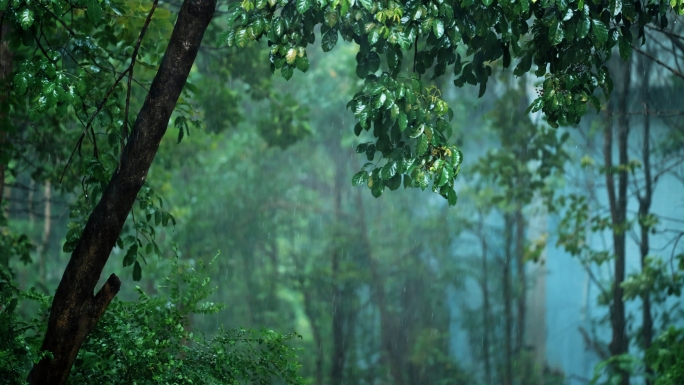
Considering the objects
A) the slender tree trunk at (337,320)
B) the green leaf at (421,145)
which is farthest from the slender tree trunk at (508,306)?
the green leaf at (421,145)

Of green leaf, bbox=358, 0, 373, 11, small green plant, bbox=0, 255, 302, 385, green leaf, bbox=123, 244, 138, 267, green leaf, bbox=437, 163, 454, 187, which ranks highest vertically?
green leaf, bbox=358, 0, 373, 11

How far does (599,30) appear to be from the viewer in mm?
3369

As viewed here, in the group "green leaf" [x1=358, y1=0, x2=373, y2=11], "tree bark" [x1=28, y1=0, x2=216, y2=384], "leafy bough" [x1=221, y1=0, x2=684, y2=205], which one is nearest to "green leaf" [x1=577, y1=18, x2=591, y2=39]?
"leafy bough" [x1=221, y1=0, x2=684, y2=205]

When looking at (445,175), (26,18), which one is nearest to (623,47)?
(445,175)

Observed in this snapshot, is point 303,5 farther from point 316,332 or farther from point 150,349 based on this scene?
point 316,332

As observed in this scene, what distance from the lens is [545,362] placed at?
1202 cm

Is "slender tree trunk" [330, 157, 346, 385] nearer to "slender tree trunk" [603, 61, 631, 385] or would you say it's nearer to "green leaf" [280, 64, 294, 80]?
"slender tree trunk" [603, 61, 631, 385]

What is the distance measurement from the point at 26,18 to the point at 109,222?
915 mm

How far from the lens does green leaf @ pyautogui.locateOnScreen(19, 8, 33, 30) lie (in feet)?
10.7

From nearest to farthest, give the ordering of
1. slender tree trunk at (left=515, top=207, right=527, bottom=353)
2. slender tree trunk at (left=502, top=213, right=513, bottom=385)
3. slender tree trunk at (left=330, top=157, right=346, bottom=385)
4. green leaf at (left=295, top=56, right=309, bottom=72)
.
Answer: green leaf at (left=295, top=56, right=309, bottom=72)
slender tree trunk at (left=502, top=213, right=513, bottom=385)
slender tree trunk at (left=515, top=207, right=527, bottom=353)
slender tree trunk at (left=330, top=157, right=346, bottom=385)

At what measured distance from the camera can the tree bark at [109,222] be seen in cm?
322

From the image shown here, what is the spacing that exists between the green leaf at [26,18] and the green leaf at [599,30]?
7.77 feet

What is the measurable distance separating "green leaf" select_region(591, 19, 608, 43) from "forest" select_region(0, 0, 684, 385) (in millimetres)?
25

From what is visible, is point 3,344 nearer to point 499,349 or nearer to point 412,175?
point 412,175
